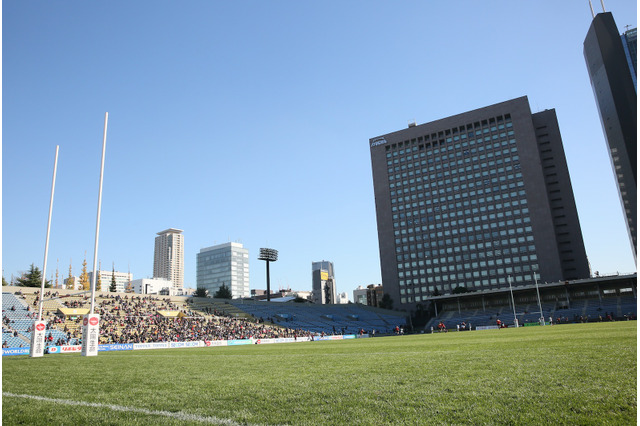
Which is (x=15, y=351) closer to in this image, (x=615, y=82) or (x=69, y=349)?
(x=69, y=349)

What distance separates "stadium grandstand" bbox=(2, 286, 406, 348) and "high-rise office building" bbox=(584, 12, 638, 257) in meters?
80.1

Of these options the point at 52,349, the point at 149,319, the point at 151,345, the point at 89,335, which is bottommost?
the point at 151,345

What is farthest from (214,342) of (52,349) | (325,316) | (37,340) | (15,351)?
(325,316)

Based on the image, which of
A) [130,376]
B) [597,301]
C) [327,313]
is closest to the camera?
[130,376]

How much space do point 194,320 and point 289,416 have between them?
6209cm

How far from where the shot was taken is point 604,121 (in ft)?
378

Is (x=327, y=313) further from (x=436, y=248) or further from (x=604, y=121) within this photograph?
(x=604, y=121)

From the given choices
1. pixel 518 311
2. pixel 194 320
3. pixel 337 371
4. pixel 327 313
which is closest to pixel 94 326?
pixel 337 371

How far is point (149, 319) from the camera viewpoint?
59094 mm

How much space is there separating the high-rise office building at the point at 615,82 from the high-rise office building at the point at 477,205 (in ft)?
70.3

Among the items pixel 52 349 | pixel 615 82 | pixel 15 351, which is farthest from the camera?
pixel 615 82

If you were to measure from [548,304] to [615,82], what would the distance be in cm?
5876

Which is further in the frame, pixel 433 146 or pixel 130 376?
pixel 433 146

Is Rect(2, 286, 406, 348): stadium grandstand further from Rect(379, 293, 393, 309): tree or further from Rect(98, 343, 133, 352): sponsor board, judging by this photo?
Rect(379, 293, 393, 309): tree
